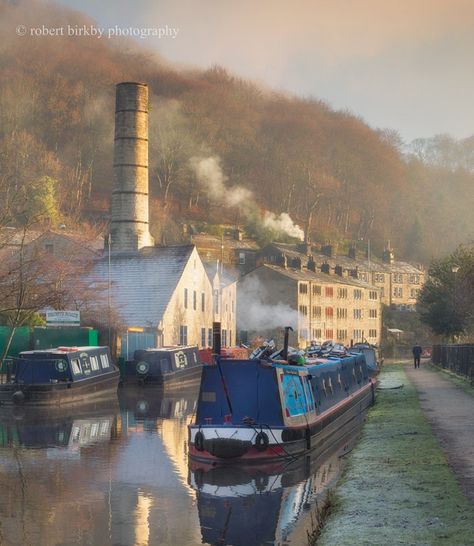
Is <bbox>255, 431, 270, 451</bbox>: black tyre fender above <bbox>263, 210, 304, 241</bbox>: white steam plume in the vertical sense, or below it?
below

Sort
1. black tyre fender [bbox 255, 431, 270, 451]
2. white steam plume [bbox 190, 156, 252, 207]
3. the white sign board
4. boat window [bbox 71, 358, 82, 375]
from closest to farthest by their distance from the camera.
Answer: black tyre fender [bbox 255, 431, 270, 451], boat window [bbox 71, 358, 82, 375], the white sign board, white steam plume [bbox 190, 156, 252, 207]

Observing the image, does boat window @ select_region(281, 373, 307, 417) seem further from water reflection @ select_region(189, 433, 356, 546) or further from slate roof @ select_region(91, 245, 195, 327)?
slate roof @ select_region(91, 245, 195, 327)

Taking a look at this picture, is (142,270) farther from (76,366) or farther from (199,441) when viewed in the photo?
(199,441)

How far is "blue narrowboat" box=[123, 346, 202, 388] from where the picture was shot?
161 feet

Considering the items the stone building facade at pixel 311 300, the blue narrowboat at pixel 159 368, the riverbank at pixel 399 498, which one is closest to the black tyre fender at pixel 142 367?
the blue narrowboat at pixel 159 368

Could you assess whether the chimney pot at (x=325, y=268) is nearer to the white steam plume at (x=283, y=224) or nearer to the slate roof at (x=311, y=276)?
the slate roof at (x=311, y=276)

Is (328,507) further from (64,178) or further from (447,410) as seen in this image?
(64,178)

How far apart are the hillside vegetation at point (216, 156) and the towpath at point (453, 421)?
64.5 metres

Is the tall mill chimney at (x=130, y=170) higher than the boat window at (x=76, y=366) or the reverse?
higher

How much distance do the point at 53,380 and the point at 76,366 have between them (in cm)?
163

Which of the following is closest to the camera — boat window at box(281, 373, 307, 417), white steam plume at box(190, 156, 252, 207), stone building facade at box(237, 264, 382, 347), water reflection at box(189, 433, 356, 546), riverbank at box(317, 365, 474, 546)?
riverbank at box(317, 365, 474, 546)

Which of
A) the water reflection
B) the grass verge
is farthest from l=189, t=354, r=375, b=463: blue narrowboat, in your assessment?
the grass verge

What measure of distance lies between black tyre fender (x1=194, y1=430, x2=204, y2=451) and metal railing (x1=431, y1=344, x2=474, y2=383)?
77.5 feet

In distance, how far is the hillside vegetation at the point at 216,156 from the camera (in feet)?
423
